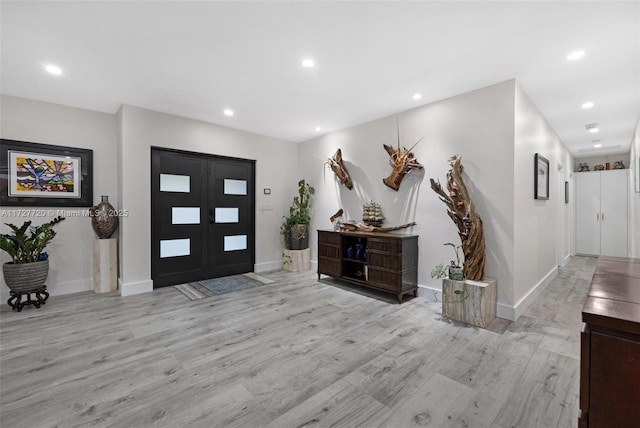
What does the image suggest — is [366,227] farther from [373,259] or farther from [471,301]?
[471,301]

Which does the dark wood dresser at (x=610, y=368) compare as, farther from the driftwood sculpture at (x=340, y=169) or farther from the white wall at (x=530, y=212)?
the driftwood sculpture at (x=340, y=169)

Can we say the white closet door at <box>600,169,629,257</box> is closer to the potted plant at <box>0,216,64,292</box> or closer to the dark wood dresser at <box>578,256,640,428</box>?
the dark wood dresser at <box>578,256,640,428</box>

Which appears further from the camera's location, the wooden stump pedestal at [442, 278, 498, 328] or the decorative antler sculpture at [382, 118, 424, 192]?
the decorative antler sculpture at [382, 118, 424, 192]

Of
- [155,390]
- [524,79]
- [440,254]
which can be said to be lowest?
[155,390]

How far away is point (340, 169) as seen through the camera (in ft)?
15.3

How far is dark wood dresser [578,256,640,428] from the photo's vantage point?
792 millimetres

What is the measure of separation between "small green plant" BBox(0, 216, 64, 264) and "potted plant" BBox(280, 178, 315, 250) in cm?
336

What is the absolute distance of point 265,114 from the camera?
414 cm

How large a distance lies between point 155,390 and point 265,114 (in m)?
3.56

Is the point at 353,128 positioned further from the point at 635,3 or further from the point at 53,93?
the point at 53,93

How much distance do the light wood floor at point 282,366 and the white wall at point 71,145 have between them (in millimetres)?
545

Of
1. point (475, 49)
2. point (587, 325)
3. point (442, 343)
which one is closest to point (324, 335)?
point (442, 343)

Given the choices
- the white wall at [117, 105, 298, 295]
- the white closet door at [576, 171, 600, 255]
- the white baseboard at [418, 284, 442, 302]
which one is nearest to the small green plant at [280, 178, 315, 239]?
the white wall at [117, 105, 298, 295]

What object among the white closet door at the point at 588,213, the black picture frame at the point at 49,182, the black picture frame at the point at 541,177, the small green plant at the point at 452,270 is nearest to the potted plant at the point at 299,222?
the small green plant at the point at 452,270
